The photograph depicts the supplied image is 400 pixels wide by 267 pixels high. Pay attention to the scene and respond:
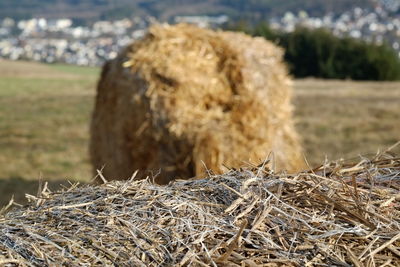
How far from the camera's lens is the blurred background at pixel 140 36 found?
12516 millimetres

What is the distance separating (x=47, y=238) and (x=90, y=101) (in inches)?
752

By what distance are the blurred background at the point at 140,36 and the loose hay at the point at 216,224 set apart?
1.47 ft

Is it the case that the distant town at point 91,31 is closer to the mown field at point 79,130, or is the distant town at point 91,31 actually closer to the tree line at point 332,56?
the tree line at point 332,56

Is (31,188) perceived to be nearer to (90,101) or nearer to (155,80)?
(155,80)

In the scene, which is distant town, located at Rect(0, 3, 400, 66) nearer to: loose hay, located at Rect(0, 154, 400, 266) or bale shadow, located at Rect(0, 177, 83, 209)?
bale shadow, located at Rect(0, 177, 83, 209)

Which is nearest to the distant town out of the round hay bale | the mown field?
the mown field

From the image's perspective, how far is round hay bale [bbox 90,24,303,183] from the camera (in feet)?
25.1

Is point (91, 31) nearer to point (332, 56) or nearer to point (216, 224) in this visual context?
point (332, 56)

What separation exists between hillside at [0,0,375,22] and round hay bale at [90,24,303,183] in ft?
147

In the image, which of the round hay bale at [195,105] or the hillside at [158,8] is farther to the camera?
the hillside at [158,8]

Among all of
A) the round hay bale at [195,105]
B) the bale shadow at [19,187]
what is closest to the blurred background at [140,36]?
the bale shadow at [19,187]

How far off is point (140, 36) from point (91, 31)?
163ft

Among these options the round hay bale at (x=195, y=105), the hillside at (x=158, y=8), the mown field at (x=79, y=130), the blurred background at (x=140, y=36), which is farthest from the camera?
the hillside at (x=158, y=8)

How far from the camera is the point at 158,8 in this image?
56.0 m
